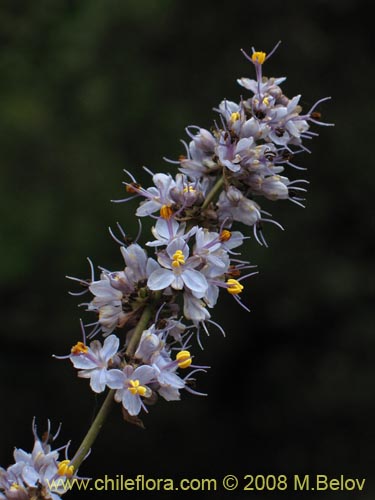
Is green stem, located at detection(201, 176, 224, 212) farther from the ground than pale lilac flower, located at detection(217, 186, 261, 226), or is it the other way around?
green stem, located at detection(201, 176, 224, 212)

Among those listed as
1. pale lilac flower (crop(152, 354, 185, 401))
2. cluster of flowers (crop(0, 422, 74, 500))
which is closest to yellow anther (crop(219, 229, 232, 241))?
pale lilac flower (crop(152, 354, 185, 401))

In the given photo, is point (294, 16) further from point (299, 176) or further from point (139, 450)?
point (139, 450)

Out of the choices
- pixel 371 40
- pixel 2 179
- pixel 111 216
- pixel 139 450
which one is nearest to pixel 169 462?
pixel 139 450

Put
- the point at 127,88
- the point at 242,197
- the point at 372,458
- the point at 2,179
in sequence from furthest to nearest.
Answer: the point at 372,458 < the point at 127,88 < the point at 2,179 < the point at 242,197

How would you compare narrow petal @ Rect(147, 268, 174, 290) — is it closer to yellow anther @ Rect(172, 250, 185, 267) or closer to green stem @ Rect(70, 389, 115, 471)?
yellow anther @ Rect(172, 250, 185, 267)

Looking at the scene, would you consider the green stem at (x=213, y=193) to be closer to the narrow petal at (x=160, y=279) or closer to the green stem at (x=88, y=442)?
the narrow petal at (x=160, y=279)

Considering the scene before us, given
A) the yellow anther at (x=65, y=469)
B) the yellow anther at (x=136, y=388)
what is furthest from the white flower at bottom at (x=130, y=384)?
the yellow anther at (x=65, y=469)
